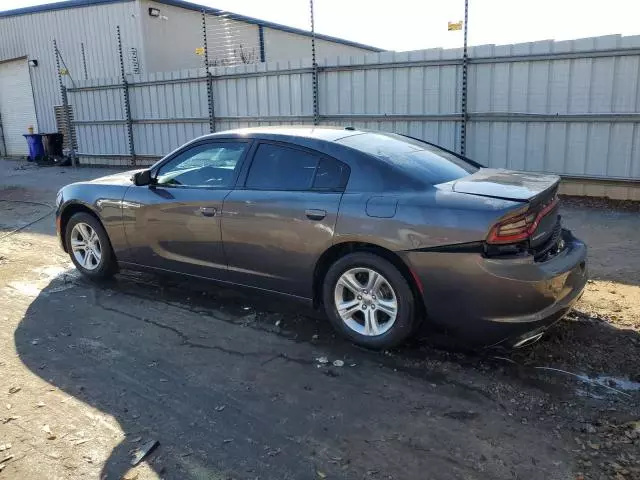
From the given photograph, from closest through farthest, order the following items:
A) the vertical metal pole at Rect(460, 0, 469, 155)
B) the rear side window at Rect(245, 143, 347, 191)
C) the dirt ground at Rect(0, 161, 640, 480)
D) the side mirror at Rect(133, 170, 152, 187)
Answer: the dirt ground at Rect(0, 161, 640, 480), the rear side window at Rect(245, 143, 347, 191), the side mirror at Rect(133, 170, 152, 187), the vertical metal pole at Rect(460, 0, 469, 155)

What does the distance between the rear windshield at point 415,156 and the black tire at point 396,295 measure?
27.6 inches

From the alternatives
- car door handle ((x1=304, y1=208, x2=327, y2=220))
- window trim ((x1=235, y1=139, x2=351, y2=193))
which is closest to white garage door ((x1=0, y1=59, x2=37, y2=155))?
window trim ((x1=235, y1=139, x2=351, y2=193))

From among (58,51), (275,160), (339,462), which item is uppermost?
(58,51)

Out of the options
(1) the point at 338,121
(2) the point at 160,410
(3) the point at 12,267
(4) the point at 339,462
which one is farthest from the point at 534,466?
(1) the point at 338,121

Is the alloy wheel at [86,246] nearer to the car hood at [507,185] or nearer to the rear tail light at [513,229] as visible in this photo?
the car hood at [507,185]

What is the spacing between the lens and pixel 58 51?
18750 millimetres

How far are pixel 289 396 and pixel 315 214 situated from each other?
4.38ft

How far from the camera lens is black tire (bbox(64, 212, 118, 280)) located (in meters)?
5.55

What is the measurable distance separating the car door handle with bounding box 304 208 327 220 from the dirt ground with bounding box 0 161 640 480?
3.17ft

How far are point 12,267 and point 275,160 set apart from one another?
12.9ft

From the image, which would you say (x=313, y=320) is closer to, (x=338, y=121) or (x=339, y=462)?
(x=339, y=462)

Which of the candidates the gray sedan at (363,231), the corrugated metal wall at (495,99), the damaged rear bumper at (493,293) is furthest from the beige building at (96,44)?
the damaged rear bumper at (493,293)

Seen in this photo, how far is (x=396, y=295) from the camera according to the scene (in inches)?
150

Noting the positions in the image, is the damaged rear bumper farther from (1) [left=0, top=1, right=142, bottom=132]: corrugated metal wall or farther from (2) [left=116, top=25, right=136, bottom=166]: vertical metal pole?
(1) [left=0, top=1, right=142, bottom=132]: corrugated metal wall
